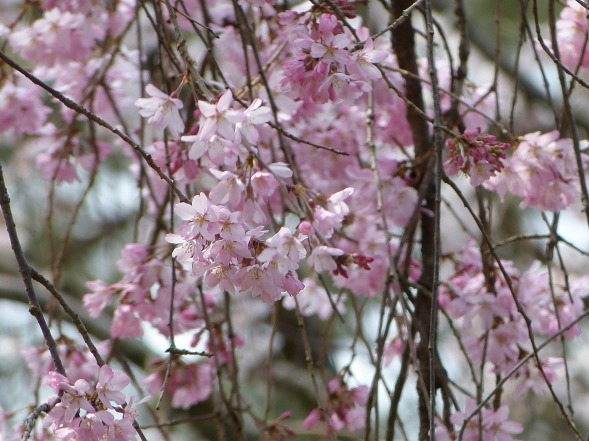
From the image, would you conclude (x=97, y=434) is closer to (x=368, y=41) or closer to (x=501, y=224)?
(x=368, y=41)

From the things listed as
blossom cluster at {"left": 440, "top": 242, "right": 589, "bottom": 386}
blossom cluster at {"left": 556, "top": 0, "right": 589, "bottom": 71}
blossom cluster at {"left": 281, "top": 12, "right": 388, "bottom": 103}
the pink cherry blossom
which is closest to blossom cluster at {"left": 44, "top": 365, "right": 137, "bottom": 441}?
the pink cherry blossom

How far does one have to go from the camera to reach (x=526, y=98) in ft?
13.3

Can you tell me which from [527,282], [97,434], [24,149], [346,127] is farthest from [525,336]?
[24,149]

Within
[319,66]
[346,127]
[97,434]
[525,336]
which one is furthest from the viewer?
[346,127]

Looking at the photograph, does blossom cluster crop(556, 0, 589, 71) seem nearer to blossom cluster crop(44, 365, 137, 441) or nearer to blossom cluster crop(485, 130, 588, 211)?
blossom cluster crop(485, 130, 588, 211)

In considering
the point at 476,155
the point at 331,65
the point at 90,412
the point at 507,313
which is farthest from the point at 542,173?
the point at 90,412

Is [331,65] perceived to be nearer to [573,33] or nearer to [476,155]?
[476,155]

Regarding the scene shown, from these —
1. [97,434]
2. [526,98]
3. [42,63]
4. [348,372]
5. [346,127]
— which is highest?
[526,98]

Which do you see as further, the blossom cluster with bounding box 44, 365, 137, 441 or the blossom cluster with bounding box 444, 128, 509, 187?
the blossom cluster with bounding box 444, 128, 509, 187

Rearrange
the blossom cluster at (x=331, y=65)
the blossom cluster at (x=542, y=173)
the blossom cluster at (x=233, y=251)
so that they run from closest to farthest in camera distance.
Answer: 1. the blossom cluster at (x=233, y=251)
2. the blossom cluster at (x=331, y=65)
3. the blossom cluster at (x=542, y=173)

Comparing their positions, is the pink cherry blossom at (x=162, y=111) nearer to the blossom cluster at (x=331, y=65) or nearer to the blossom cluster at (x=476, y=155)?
the blossom cluster at (x=331, y=65)

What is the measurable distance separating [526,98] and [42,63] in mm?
2487

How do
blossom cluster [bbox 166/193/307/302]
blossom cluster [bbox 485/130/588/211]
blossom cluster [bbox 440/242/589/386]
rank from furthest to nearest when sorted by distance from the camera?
1. blossom cluster [bbox 440/242/589/386]
2. blossom cluster [bbox 485/130/588/211]
3. blossom cluster [bbox 166/193/307/302]

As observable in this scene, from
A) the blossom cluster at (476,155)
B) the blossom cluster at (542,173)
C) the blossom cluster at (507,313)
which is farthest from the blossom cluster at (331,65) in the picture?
the blossom cluster at (507,313)
